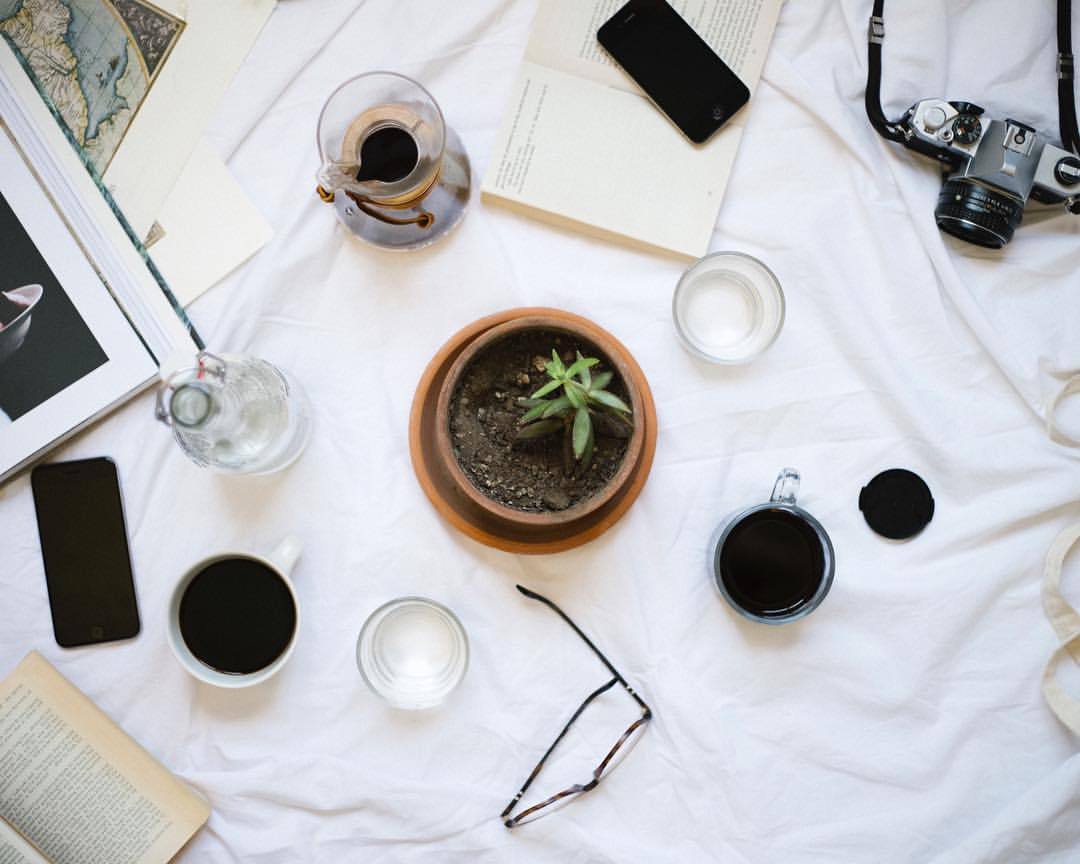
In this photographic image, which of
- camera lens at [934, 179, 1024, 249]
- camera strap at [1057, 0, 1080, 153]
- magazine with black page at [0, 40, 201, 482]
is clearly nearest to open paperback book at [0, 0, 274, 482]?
magazine with black page at [0, 40, 201, 482]

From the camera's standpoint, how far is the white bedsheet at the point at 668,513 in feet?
2.66

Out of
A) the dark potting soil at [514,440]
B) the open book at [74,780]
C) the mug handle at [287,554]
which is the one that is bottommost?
the open book at [74,780]

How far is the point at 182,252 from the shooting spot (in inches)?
33.3

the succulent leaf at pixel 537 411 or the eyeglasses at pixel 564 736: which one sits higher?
the succulent leaf at pixel 537 411

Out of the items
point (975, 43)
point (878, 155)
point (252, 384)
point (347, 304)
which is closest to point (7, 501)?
point (252, 384)

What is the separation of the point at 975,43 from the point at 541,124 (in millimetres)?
458

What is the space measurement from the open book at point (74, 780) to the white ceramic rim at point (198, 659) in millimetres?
131

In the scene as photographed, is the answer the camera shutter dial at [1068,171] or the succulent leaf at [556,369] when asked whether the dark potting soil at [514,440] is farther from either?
the camera shutter dial at [1068,171]

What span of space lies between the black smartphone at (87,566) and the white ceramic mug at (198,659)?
0.28 ft

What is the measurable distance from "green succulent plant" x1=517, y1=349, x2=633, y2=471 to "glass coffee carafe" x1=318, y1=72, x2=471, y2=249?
0.68 ft

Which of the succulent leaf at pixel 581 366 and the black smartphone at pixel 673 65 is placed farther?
the black smartphone at pixel 673 65

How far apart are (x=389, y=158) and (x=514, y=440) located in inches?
11.8

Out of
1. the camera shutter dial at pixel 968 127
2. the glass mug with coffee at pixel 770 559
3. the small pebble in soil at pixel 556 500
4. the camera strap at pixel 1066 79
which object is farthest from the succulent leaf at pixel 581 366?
the camera strap at pixel 1066 79

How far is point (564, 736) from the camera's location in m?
0.82
